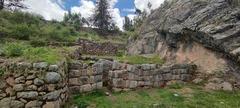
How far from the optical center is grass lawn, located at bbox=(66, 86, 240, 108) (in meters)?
9.93

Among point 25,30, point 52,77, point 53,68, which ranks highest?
point 25,30

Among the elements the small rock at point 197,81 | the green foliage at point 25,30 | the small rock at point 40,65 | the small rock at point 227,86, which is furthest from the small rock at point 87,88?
the green foliage at point 25,30

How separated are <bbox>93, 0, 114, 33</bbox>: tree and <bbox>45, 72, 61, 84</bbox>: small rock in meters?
43.4

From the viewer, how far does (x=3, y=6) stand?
39406 millimetres

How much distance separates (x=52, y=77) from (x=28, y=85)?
0.61m

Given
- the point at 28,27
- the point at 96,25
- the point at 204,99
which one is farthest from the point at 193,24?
the point at 96,25

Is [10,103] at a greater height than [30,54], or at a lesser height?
lesser

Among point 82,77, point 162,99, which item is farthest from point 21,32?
point 162,99

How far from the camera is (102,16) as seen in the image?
5288 cm

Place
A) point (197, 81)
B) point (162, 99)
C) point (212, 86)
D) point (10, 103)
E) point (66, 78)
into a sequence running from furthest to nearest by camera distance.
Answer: point (197, 81) → point (212, 86) → point (162, 99) → point (66, 78) → point (10, 103)

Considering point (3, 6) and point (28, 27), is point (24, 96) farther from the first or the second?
point (3, 6)

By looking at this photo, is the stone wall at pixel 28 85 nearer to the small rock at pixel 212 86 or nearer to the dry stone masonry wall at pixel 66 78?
the dry stone masonry wall at pixel 66 78

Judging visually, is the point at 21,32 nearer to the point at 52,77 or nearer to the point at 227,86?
the point at 227,86

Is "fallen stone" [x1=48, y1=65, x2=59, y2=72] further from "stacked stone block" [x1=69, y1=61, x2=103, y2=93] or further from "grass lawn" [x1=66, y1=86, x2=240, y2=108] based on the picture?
"stacked stone block" [x1=69, y1=61, x2=103, y2=93]
